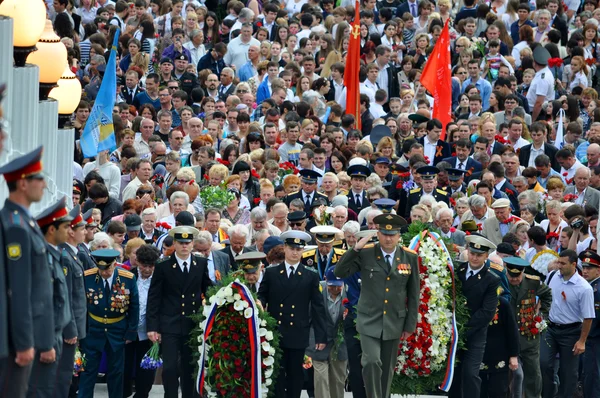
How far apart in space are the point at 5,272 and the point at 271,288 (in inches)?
227

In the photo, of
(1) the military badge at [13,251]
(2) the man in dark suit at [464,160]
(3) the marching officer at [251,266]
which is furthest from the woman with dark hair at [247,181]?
(1) the military badge at [13,251]

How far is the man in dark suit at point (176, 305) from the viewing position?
50.1ft

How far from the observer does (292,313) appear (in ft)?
50.2

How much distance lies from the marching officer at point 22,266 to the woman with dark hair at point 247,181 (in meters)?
9.56

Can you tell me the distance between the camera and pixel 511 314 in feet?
52.3

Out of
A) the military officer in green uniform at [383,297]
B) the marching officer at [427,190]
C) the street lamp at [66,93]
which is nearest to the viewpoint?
the street lamp at [66,93]

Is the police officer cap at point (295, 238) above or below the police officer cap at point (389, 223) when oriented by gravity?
below

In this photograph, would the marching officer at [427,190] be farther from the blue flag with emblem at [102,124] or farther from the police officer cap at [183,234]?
the police officer cap at [183,234]

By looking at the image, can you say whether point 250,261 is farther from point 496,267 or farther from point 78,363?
point 496,267

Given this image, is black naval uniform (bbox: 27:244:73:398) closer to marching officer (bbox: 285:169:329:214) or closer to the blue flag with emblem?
marching officer (bbox: 285:169:329:214)

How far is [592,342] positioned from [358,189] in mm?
4226

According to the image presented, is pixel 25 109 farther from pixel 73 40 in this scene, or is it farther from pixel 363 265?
pixel 73 40

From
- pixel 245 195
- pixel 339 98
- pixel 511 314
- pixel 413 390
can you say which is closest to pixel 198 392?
pixel 413 390

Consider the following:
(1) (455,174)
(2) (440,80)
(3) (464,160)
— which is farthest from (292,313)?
(2) (440,80)
